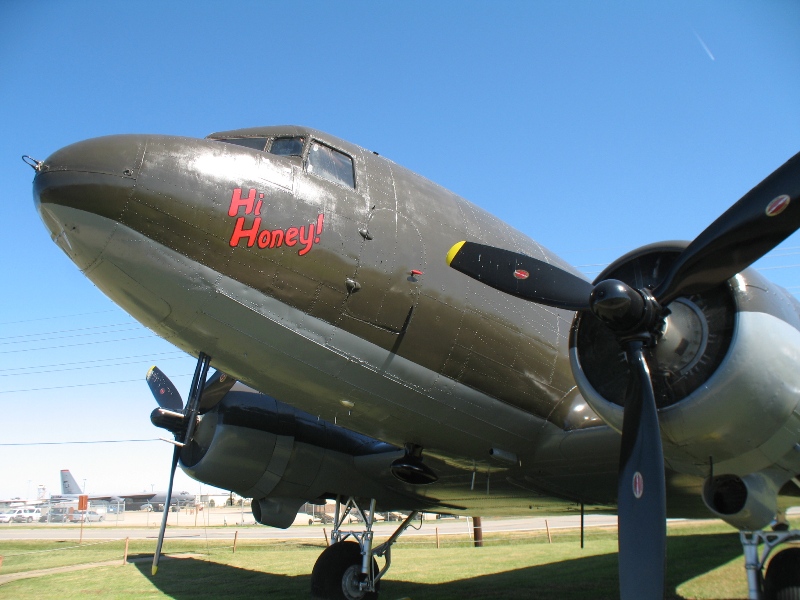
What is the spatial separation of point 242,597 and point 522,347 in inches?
244

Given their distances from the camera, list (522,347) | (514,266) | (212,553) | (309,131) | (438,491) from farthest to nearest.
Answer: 1. (212,553)
2. (438,491)
3. (522,347)
4. (309,131)
5. (514,266)

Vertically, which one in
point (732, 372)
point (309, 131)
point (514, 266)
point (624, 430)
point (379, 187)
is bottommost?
point (624, 430)

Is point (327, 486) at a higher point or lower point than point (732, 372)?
lower

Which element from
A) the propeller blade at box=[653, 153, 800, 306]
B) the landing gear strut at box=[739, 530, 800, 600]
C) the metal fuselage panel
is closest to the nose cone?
the metal fuselage panel

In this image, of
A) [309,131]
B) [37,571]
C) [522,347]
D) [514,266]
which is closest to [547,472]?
[522,347]

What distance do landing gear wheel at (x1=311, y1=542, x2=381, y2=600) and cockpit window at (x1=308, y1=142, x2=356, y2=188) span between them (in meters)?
5.82

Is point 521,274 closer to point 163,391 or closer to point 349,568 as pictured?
point 349,568

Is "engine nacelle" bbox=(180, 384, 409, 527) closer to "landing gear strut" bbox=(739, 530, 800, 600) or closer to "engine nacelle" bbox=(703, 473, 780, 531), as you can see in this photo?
"engine nacelle" bbox=(703, 473, 780, 531)

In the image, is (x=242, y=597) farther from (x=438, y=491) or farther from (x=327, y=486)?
(x=438, y=491)

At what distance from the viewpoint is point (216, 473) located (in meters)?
9.42

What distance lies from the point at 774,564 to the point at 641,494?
8.61 ft

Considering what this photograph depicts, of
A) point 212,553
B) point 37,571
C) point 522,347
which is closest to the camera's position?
point 522,347

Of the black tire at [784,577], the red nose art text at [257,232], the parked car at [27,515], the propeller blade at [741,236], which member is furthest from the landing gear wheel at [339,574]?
the parked car at [27,515]

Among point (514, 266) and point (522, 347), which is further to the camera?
point (522, 347)
